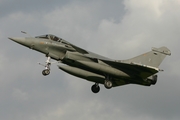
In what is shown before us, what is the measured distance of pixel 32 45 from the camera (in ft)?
112

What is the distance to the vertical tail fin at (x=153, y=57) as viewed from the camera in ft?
118

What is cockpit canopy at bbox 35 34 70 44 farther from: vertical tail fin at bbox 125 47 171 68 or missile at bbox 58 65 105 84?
vertical tail fin at bbox 125 47 171 68

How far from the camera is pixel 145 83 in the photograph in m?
35.8

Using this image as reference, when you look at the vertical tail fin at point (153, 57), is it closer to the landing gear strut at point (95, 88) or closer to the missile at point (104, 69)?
the missile at point (104, 69)

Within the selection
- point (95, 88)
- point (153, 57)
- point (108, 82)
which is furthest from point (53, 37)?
point (153, 57)

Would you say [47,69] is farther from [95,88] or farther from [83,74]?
[95,88]

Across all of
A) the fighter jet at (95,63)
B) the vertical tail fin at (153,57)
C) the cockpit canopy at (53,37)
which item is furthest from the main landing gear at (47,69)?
the vertical tail fin at (153,57)

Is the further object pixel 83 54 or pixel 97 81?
pixel 97 81

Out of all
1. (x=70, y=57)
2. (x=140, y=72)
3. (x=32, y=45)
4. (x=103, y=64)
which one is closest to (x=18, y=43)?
(x=32, y=45)

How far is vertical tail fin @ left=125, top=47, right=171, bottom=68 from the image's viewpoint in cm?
3603

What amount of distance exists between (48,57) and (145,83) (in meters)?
7.64

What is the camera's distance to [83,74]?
36.1 metres

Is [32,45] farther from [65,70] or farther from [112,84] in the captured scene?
[112,84]

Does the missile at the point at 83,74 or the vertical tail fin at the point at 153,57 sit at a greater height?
the vertical tail fin at the point at 153,57
